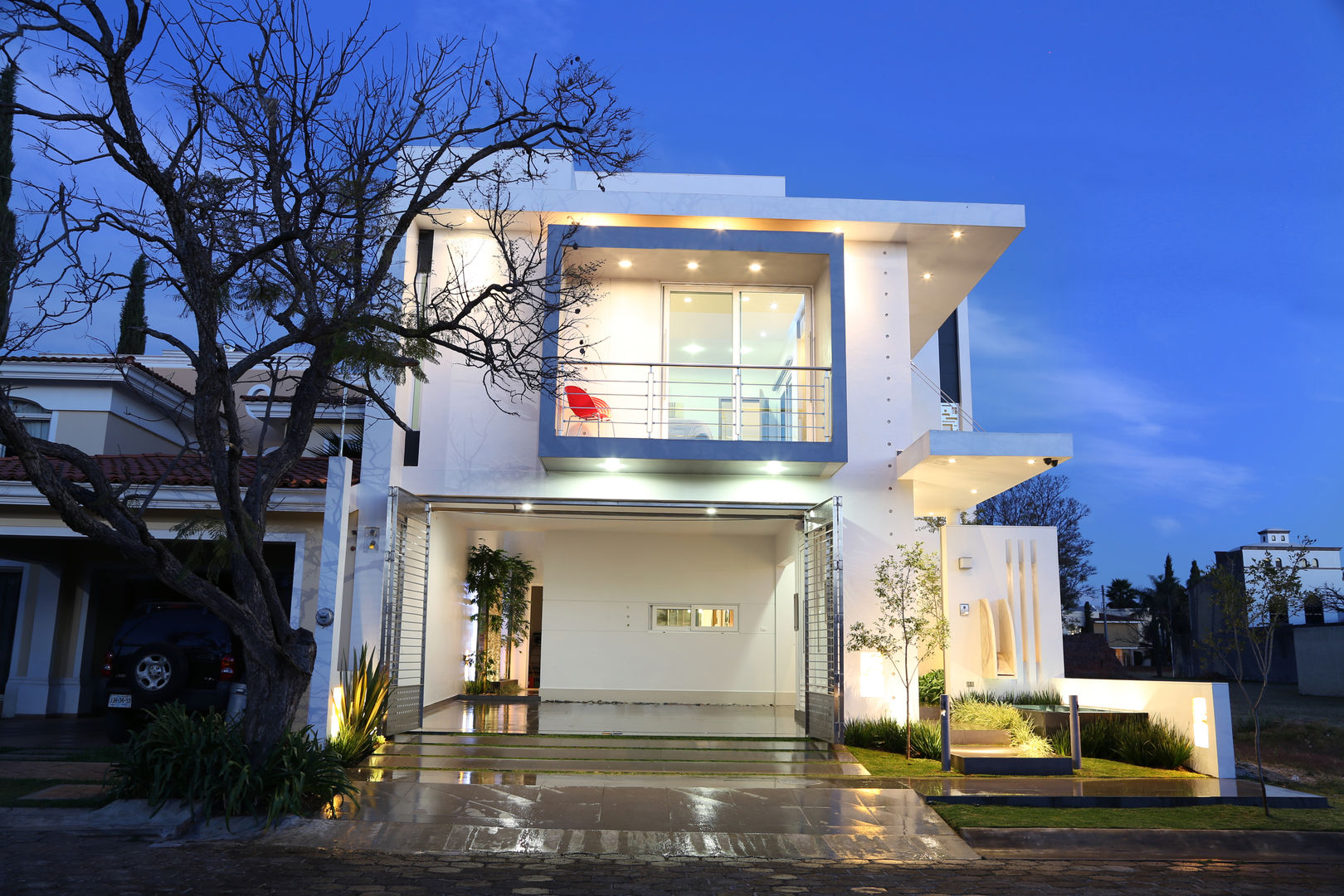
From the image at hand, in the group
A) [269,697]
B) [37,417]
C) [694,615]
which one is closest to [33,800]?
[269,697]

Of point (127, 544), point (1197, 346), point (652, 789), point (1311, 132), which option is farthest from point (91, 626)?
point (1197, 346)

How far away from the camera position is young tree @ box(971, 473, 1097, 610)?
31.5m

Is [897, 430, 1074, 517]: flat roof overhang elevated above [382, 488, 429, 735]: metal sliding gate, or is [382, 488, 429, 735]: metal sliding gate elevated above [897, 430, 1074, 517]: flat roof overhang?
[897, 430, 1074, 517]: flat roof overhang

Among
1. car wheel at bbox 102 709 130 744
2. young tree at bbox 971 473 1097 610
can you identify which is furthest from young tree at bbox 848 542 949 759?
young tree at bbox 971 473 1097 610

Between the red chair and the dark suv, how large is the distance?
188 inches

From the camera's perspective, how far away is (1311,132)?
21.5m

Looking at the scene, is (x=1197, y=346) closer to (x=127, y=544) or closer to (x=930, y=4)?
(x=930, y=4)

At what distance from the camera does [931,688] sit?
1227 centimetres

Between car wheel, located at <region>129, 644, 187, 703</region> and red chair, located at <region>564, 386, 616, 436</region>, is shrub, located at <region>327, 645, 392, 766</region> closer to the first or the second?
car wheel, located at <region>129, 644, 187, 703</region>

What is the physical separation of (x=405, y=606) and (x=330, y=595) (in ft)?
7.06

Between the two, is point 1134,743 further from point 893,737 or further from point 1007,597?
point 1007,597

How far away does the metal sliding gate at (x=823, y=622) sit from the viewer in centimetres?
1091

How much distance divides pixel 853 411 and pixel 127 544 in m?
8.41

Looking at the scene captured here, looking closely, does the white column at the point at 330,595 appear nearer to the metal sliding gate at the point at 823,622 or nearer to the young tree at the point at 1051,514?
the metal sliding gate at the point at 823,622
